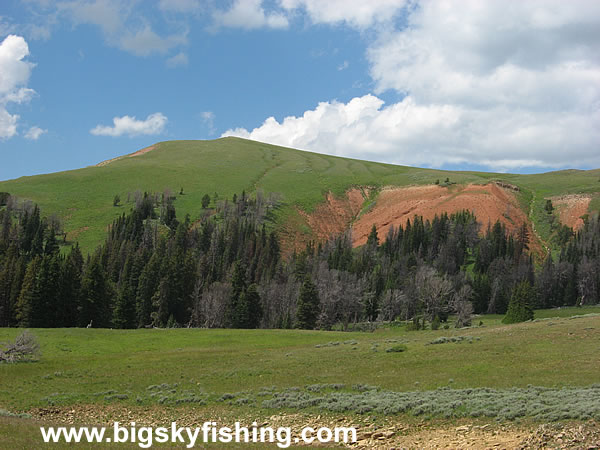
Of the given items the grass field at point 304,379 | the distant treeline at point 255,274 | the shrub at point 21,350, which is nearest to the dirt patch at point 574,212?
the distant treeline at point 255,274

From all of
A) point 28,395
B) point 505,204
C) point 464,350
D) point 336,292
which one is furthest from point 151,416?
point 505,204

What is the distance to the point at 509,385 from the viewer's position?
2753 cm

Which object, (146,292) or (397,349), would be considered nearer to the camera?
(397,349)

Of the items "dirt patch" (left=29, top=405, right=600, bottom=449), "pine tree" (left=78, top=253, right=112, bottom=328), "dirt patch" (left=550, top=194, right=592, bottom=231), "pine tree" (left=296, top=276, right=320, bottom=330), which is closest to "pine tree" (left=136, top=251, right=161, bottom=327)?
"pine tree" (left=78, top=253, right=112, bottom=328)

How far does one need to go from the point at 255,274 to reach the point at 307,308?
45782mm

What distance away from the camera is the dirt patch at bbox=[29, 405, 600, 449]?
53.2ft

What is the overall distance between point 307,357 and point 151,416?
61.9 feet

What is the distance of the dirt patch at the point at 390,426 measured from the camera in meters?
16.2

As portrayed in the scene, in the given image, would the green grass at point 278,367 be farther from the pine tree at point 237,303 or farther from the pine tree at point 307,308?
the pine tree at point 307,308

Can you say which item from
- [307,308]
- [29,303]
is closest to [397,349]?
[307,308]

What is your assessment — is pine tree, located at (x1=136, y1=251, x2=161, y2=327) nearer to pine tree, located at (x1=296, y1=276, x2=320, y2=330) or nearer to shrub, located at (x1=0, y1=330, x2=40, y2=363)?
pine tree, located at (x1=296, y1=276, x2=320, y2=330)

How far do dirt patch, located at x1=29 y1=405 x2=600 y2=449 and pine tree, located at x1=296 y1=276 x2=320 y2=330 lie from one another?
5727 cm

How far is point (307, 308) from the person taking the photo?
282 ft

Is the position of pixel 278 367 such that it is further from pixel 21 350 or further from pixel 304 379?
pixel 21 350
